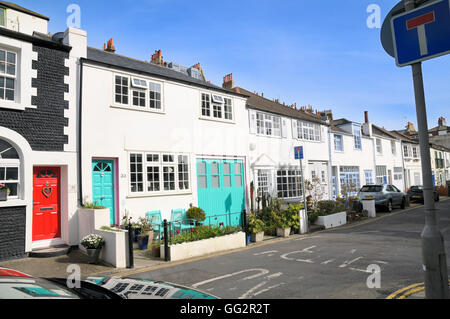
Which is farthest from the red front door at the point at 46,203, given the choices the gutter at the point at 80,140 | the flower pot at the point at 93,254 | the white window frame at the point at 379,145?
the white window frame at the point at 379,145

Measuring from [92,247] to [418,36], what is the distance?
8.06 meters

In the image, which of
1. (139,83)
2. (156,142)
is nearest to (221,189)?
(156,142)

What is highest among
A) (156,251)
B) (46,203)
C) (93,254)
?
(46,203)

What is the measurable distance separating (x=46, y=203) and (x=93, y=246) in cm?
253

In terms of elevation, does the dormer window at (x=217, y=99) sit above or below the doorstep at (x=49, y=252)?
above

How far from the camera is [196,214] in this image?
11758 mm

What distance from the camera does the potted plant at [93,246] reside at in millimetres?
7605

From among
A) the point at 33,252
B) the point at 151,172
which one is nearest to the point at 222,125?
the point at 151,172

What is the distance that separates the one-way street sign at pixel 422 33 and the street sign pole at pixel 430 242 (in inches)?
14.6

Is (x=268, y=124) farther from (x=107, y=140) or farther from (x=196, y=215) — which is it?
(x=107, y=140)

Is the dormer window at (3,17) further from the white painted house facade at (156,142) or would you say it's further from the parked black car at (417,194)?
the parked black car at (417,194)

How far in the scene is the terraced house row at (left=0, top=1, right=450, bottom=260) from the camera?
8.26 metres

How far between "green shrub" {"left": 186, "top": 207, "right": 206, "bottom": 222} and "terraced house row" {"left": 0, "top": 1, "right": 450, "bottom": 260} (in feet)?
1.55

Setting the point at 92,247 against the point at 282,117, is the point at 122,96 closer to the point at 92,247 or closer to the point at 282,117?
the point at 92,247
